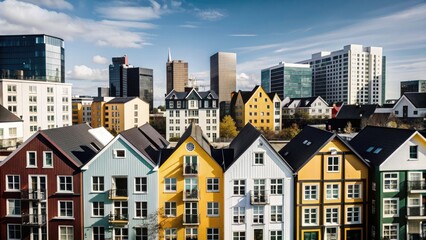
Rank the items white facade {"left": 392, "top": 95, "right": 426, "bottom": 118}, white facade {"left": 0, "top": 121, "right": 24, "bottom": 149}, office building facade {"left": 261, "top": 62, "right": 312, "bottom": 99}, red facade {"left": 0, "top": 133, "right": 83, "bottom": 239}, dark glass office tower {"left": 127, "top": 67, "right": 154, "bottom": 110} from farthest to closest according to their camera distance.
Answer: dark glass office tower {"left": 127, "top": 67, "right": 154, "bottom": 110}, office building facade {"left": 261, "top": 62, "right": 312, "bottom": 99}, white facade {"left": 392, "top": 95, "right": 426, "bottom": 118}, white facade {"left": 0, "top": 121, "right": 24, "bottom": 149}, red facade {"left": 0, "top": 133, "right": 83, "bottom": 239}

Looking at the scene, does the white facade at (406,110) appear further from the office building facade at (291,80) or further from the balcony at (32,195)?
the office building facade at (291,80)

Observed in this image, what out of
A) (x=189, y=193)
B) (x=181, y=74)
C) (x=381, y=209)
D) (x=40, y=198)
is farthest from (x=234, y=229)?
(x=181, y=74)

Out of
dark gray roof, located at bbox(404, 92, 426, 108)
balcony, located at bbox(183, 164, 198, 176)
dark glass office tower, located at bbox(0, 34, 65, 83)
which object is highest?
dark glass office tower, located at bbox(0, 34, 65, 83)

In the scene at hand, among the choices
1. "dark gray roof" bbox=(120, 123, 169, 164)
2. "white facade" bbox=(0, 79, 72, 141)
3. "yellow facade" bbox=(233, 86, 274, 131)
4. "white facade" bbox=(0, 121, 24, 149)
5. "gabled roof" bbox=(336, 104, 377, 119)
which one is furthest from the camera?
"gabled roof" bbox=(336, 104, 377, 119)

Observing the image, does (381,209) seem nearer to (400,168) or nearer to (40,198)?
(400,168)

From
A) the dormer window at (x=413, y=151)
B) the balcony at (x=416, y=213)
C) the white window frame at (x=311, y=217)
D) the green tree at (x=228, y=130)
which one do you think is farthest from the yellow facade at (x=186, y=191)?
the green tree at (x=228, y=130)

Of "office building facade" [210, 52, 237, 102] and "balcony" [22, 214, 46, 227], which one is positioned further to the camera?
"office building facade" [210, 52, 237, 102]

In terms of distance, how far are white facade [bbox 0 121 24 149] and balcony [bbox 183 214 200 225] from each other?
3468 centimetres

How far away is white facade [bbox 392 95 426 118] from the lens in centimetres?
7238

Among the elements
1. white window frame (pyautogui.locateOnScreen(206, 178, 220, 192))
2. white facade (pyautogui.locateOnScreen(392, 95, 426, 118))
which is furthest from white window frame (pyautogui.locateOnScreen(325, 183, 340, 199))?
white facade (pyautogui.locateOnScreen(392, 95, 426, 118))

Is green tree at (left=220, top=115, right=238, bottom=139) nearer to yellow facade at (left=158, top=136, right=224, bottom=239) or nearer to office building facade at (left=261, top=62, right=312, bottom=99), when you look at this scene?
yellow facade at (left=158, top=136, right=224, bottom=239)

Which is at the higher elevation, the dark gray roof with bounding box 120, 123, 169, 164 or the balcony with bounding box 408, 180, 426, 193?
the dark gray roof with bounding box 120, 123, 169, 164

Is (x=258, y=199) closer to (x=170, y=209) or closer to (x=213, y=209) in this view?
(x=213, y=209)

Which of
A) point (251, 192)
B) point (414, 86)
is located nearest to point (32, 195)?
point (251, 192)
